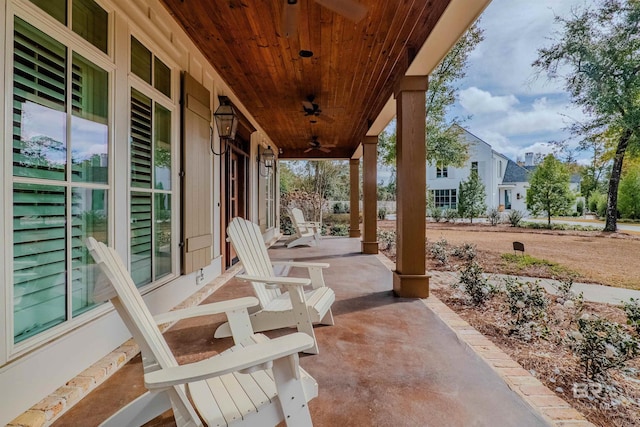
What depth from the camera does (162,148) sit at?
2867mm

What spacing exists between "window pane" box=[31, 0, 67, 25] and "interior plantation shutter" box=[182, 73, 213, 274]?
1.38 meters

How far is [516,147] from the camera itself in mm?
27250

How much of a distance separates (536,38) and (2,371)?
11268mm

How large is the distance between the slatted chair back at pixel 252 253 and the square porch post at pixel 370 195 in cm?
398

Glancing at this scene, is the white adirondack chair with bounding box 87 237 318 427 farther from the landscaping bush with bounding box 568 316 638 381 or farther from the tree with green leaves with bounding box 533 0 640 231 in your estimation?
the tree with green leaves with bounding box 533 0 640 231

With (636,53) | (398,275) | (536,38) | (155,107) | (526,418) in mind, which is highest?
(536,38)

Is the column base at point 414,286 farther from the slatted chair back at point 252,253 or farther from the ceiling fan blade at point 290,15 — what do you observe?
the ceiling fan blade at point 290,15

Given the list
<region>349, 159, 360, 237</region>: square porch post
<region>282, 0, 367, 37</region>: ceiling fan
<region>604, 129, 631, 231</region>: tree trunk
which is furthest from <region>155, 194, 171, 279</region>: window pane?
<region>604, 129, 631, 231</region>: tree trunk

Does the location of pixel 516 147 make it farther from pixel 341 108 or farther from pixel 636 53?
pixel 341 108

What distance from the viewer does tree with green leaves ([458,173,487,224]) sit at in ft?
50.0

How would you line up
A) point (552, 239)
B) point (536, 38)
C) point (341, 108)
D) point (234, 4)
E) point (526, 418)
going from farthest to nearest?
point (552, 239)
point (536, 38)
point (341, 108)
point (234, 4)
point (526, 418)

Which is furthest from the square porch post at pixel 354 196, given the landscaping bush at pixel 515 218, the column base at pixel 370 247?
the landscaping bush at pixel 515 218

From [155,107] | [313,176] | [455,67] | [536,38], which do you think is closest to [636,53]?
[536,38]

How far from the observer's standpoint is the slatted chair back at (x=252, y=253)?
101 inches
